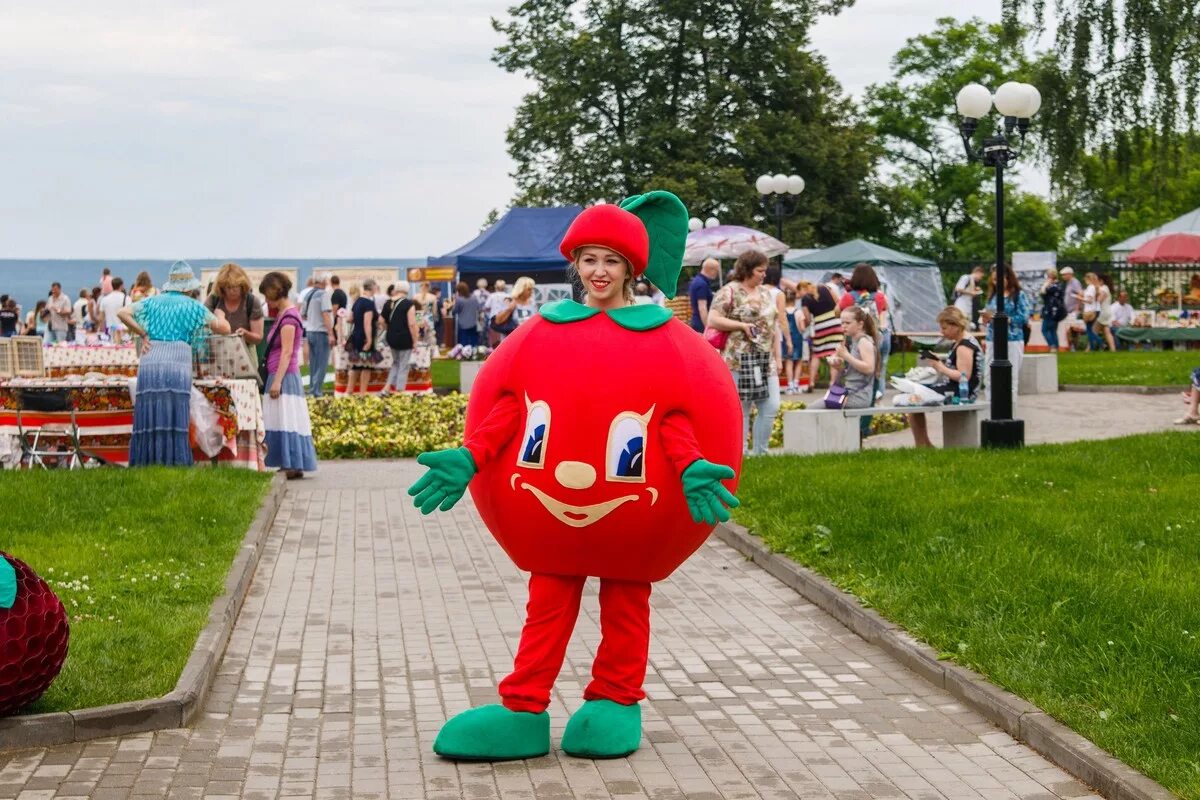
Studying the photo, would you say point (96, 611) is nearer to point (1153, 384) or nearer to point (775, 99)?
point (1153, 384)

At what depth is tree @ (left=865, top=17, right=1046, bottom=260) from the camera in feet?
226

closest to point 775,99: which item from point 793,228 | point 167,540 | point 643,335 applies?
point 793,228

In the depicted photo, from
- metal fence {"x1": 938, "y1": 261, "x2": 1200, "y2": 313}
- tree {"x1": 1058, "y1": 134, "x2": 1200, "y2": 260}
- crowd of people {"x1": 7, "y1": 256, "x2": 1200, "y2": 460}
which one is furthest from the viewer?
tree {"x1": 1058, "y1": 134, "x2": 1200, "y2": 260}

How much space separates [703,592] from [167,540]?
3.41 m

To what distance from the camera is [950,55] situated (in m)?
70.4

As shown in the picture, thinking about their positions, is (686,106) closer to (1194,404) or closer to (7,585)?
(1194,404)

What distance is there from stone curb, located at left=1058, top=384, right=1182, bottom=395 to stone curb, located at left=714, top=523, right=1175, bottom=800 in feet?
46.4

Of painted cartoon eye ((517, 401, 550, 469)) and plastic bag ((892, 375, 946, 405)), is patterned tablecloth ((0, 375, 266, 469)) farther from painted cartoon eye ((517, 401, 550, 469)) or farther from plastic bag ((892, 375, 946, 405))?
painted cartoon eye ((517, 401, 550, 469))

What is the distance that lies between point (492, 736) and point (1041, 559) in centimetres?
421

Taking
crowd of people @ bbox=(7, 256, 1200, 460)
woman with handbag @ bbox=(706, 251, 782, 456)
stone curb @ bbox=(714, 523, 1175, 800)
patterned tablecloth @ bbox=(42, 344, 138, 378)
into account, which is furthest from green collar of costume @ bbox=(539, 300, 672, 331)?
patterned tablecloth @ bbox=(42, 344, 138, 378)

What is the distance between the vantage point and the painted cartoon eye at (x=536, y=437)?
617 centimetres

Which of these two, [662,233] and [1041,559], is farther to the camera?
[1041,559]

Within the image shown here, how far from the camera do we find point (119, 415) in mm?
14961

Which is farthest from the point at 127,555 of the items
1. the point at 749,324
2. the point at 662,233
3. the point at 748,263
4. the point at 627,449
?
the point at 748,263
